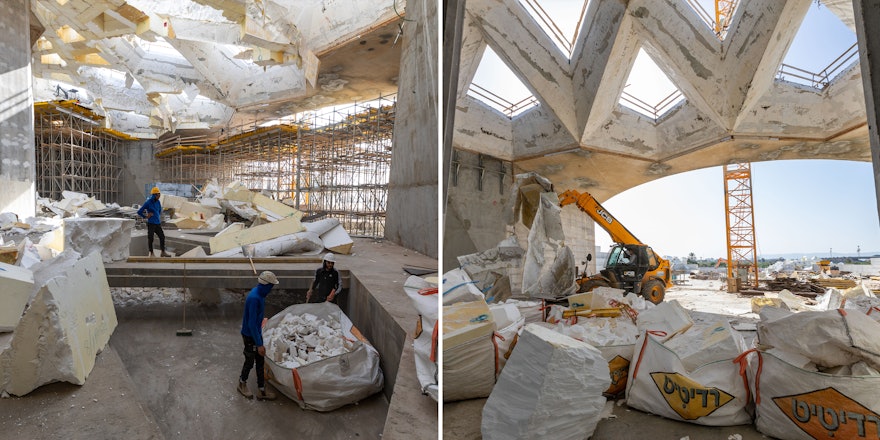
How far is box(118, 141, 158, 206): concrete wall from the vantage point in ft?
86.9

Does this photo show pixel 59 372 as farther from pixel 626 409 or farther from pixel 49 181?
pixel 49 181

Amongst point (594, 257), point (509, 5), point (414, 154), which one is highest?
point (509, 5)

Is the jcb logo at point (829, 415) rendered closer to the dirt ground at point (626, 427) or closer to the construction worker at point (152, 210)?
the dirt ground at point (626, 427)

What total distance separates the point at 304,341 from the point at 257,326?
63 centimetres

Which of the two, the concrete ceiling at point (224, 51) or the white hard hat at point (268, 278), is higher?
the concrete ceiling at point (224, 51)

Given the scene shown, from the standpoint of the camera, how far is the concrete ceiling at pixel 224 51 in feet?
40.2

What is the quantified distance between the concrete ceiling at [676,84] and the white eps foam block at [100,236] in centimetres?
737

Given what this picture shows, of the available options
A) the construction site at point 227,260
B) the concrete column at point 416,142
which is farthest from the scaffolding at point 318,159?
the concrete column at point 416,142

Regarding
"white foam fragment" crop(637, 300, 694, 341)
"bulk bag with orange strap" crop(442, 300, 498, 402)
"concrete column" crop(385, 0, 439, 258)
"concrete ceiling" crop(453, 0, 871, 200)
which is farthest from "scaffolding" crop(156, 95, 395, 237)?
"bulk bag with orange strap" crop(442, 300, 498, 402)

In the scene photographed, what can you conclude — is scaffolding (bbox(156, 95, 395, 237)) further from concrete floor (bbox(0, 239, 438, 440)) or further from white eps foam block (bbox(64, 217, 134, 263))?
concrete floor (bbox(0, 239, 438, 440))

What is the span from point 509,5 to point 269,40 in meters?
6.39

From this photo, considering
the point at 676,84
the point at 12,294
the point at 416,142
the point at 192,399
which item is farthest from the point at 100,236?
the point at 676,84

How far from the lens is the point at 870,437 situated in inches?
104

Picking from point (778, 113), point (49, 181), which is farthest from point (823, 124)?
point (49, 181)
